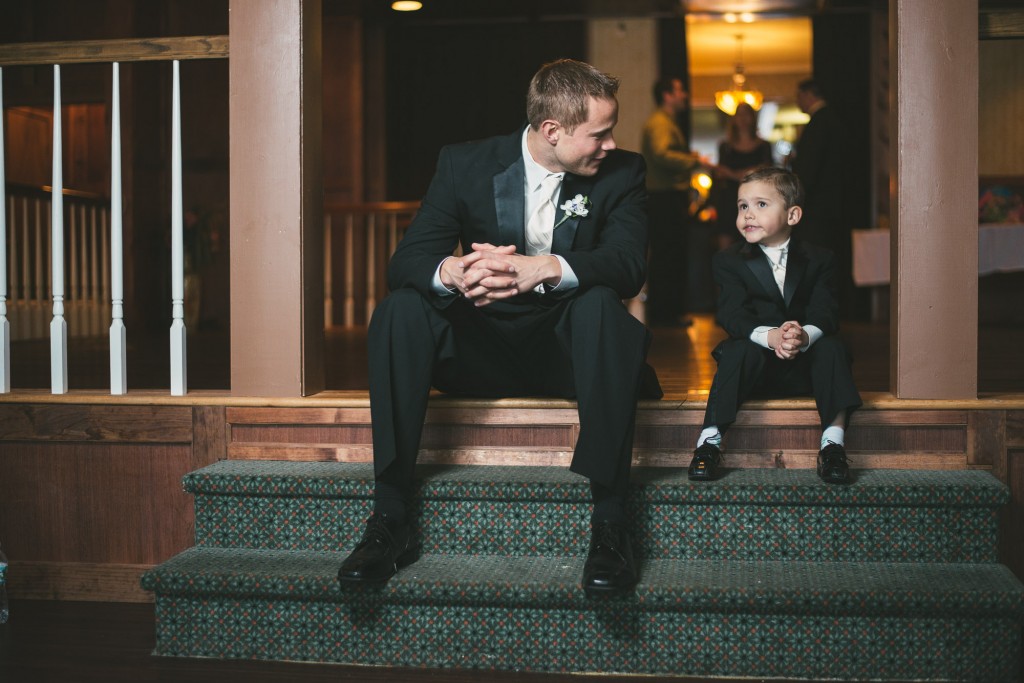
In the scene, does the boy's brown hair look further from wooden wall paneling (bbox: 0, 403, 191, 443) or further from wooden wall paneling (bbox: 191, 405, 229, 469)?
wooden wall paneling (bbox: 0, 403, 191, 443)

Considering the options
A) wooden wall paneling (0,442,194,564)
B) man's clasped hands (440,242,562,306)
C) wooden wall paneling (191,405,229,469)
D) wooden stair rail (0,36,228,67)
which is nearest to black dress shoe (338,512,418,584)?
man's clasped hands (440,242,562,306)

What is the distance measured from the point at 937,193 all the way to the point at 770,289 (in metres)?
0.44

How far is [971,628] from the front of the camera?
6.18 ft

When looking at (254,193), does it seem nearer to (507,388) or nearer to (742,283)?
(507,388)

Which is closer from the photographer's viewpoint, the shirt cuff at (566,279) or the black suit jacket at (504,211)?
the shirt cuff at (566,279)

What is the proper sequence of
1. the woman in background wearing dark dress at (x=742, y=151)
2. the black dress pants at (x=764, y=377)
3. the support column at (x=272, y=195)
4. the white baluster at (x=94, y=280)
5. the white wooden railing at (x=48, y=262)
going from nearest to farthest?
the black dress pants at (x=764, y=377) → the support column at (x=272, y=195) → the white wooden railing at (x=48, y=262) → the woman in background wearing dark dress at (x=742, y=151) → the white baluster at (x=94, y=280)

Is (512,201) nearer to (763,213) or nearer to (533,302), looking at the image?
(533,302)

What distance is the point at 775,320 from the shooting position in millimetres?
2344

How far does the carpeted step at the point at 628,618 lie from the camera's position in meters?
1.88

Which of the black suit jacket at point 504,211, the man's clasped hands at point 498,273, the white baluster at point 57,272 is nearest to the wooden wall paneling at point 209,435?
the white baluster at point 57,272

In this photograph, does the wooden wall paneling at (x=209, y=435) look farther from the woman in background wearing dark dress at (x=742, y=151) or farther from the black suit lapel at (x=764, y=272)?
the woman in background wearing dark dress at (x=742, y=151)

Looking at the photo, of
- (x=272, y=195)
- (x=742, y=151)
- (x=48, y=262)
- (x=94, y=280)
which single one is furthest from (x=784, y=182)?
(x=48, y=262)

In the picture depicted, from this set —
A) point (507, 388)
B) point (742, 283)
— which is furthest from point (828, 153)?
point (507, 388)

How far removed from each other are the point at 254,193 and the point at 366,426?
0.64 metres
